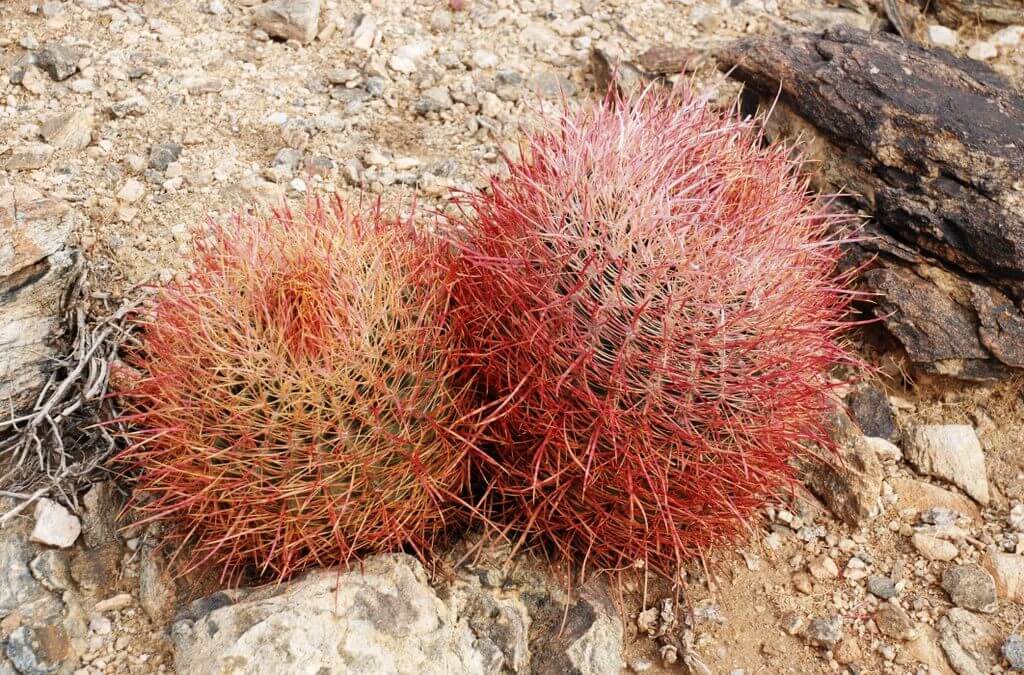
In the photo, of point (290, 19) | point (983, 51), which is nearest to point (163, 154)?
point (290, 19)

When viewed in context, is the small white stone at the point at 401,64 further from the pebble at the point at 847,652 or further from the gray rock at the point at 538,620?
the pebble at the point at 847,652

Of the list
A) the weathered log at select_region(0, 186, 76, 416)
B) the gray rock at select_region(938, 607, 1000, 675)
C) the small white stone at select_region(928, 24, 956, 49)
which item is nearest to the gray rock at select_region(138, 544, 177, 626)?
the weathered log at select_region(0, 186, 76, 416)

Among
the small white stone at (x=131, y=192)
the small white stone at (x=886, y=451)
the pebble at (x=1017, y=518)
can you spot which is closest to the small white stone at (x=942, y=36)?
the small white stone at (x=886, y=451)

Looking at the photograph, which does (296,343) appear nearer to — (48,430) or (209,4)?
(48,430)

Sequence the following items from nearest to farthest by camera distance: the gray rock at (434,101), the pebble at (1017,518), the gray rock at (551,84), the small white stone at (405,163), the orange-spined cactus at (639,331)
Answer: the orange-spined cactus at (639,331), the pebble at (1017,518), the small white stone at (405,163), the gray rock at (434,101), the gray rock at (551,84)

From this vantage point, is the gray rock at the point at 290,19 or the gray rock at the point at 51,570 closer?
the gray rock at the point at 51,570

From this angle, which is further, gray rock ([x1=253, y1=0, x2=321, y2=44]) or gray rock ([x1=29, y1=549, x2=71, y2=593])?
gray rock ([x1=253, y1=0, x2=321, y2=44])

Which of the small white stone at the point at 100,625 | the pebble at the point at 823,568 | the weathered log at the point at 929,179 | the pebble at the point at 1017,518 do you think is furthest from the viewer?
the weathered log at the point at 929,179

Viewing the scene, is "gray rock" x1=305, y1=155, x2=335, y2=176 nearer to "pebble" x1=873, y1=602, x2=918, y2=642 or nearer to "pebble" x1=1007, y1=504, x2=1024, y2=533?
"pebble" x1=873, y1=602, x2=918, y2=642
